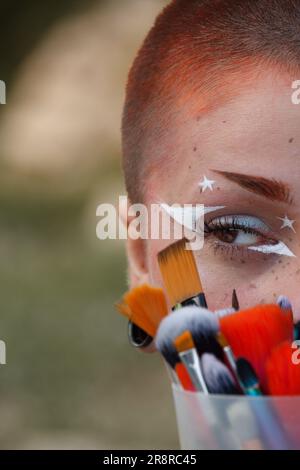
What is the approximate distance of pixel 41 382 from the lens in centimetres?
70

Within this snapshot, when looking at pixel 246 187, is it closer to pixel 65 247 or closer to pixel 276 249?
pixel 276 249

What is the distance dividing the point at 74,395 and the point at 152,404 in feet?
0.30

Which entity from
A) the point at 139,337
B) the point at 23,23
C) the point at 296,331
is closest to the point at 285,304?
the point at 296,331

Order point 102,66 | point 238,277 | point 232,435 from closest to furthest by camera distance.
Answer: point 232,435
point 238,277
point 102,66

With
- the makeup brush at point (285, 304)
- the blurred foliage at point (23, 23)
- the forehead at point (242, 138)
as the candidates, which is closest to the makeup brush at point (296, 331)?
the makeup brush at point (285, 304)

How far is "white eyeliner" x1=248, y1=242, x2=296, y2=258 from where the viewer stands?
19.3 inches

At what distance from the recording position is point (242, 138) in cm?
49

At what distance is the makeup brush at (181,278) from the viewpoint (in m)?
0.47

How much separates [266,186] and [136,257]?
164 millimetres

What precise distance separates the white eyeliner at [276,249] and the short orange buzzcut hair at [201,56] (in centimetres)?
12

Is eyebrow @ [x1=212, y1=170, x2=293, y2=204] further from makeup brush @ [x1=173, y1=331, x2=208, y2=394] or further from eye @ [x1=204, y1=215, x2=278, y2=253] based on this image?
makeup brush @ [x1=173, y1=331, x2=208, y2=394]

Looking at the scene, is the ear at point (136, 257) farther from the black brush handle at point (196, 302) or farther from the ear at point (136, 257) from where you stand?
the black brush handle at point (196, 302)

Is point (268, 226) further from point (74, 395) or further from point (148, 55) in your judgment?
point (74, 395)

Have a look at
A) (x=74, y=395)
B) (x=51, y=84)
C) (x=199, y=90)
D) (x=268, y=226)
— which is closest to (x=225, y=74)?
(x=199, y=90)
